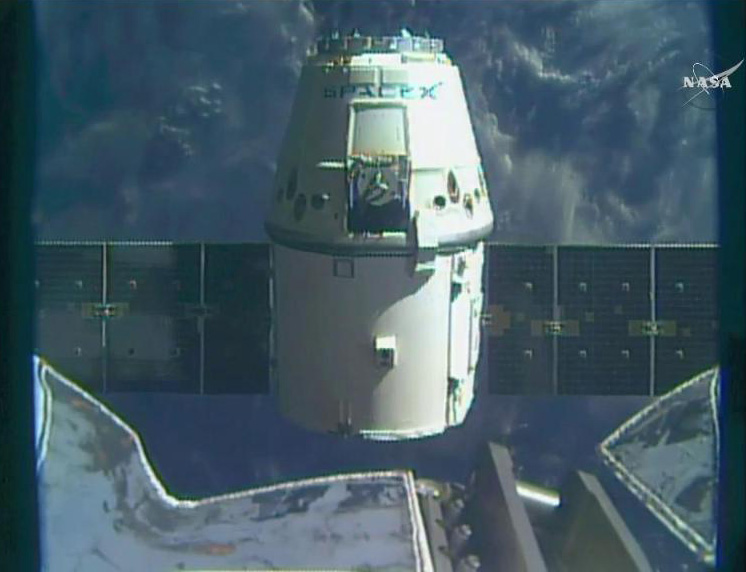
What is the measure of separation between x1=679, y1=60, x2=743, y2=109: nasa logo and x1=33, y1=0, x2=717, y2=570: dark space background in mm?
36

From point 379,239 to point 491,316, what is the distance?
2.35ft

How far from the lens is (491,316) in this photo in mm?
4332

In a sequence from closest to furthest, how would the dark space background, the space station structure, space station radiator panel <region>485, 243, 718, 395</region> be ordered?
the space station structure, the dark space background, space station radiator panel <region>485, 243, 718, 395</region>

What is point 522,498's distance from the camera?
444 cm

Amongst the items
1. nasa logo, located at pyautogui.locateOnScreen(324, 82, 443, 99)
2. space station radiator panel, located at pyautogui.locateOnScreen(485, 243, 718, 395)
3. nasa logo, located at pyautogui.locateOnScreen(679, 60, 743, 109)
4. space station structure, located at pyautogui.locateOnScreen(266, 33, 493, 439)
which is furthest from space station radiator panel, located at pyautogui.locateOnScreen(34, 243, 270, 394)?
nasa logo, located at pyautogui.locateOnScreen(679, 60, 743, 109)

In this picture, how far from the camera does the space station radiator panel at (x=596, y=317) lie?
430 cm

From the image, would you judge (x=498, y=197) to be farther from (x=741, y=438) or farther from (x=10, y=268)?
(x=10, y=268)

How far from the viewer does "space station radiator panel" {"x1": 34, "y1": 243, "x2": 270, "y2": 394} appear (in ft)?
13.9

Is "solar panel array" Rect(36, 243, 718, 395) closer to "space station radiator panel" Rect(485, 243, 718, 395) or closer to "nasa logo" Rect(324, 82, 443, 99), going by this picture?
"space station radiator panel" Rect(485, 243, 718, 395)

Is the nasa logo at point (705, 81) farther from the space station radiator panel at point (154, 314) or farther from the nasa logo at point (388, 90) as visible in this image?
the space station radiator panel at point (154, 314)

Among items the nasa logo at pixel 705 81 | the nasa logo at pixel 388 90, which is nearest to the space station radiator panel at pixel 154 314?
the nasa logo at pixel 388 90

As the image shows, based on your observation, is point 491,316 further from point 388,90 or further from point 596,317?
point 388,90

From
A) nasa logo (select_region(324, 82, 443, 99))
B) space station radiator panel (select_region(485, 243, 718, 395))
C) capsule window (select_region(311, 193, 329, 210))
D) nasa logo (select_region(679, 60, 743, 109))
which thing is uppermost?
nasa logo (select_region(679, 60, 743, 109))

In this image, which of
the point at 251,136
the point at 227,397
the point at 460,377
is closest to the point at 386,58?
the point at 251,136
